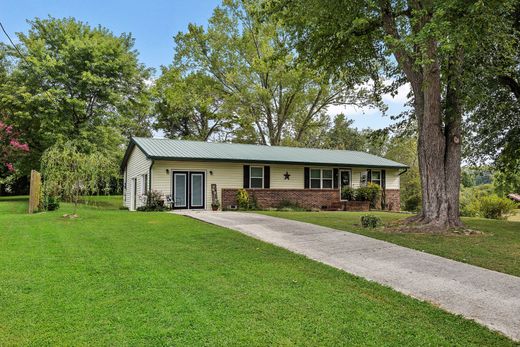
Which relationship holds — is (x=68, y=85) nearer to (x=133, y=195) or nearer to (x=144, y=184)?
(x=133, y=195)

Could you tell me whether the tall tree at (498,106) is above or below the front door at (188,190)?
above

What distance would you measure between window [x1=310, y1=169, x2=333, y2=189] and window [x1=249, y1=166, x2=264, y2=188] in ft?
10.4

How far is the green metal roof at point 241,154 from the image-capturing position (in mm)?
17495

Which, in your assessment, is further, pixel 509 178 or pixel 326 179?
pixel 326 179

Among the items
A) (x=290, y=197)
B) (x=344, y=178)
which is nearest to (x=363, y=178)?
(x=344, y=178)

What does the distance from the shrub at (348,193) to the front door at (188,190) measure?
823 centimetres

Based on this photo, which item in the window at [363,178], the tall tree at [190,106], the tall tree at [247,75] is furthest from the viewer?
the tall tree at [190,106]

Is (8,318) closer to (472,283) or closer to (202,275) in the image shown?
(202,275)

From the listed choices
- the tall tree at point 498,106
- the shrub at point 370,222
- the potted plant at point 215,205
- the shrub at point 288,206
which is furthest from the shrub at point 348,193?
the shrub at point 370,222

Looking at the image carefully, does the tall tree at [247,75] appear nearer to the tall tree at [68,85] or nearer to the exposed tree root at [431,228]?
the tall tree at [68,85]

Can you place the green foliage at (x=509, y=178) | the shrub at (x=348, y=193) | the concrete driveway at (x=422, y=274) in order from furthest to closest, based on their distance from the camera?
the shrub at (x=348, y=193) < the green foliage at (x=509, y=178) < the concrete driveway at (x=422, y=274)

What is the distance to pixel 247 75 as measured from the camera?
32.0 meters

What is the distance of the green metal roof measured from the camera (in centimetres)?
1750

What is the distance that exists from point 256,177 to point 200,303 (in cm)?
1547
